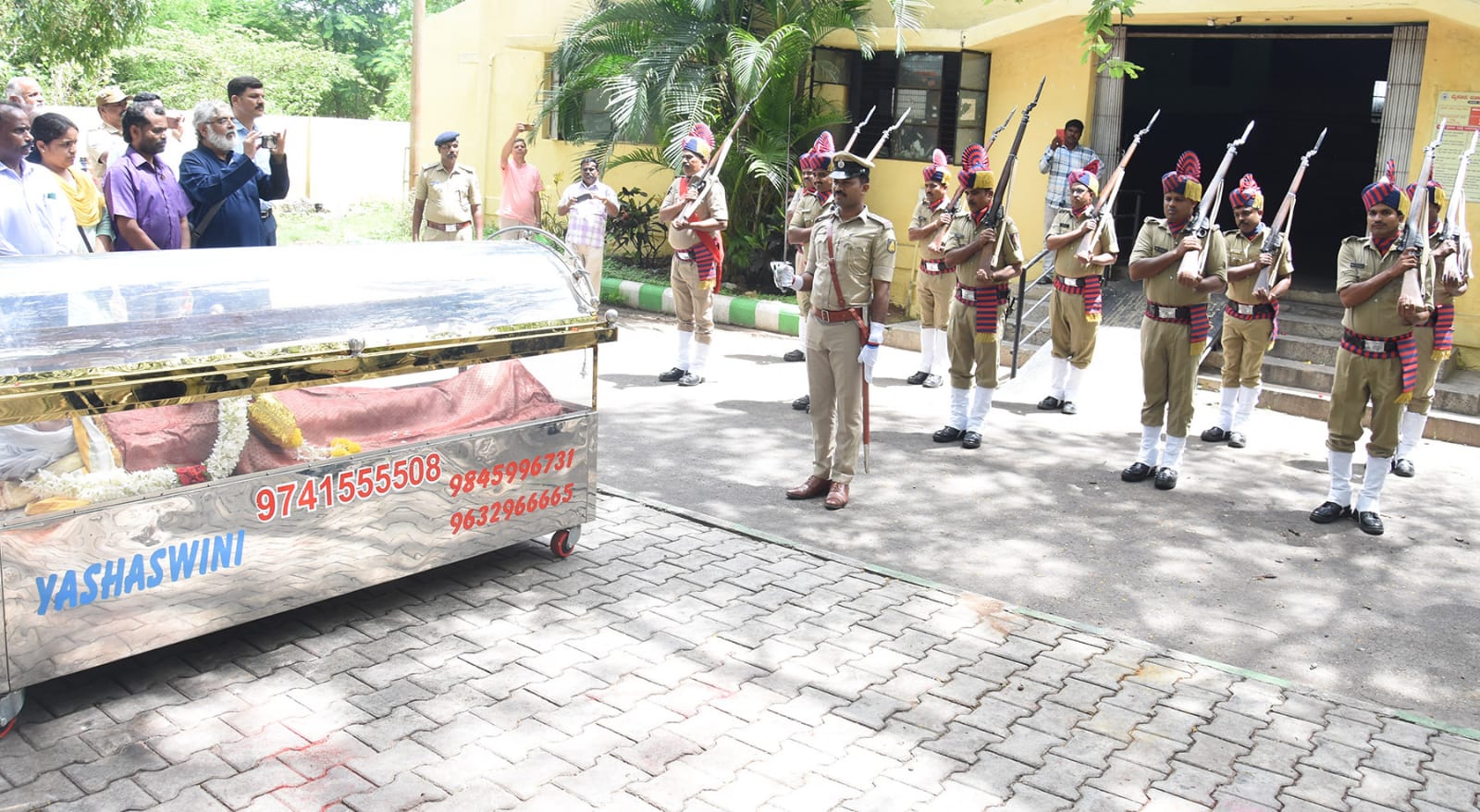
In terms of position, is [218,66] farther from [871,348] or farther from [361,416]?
[361,416]

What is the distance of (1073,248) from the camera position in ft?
30.8

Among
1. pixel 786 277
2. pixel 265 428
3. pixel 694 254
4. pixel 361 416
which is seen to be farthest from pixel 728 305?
pixel 265 428

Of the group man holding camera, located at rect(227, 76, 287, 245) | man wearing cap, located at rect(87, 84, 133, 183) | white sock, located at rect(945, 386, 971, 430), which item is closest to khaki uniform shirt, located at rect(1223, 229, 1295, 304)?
white sock, located at rect(945, 386, 971, 430)

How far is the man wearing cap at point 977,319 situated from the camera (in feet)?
28.5

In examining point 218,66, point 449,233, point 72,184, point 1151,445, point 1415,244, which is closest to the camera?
point 1415,244

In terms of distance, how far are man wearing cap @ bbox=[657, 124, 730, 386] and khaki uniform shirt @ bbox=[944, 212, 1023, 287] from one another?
75.6 inches

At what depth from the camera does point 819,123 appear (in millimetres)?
13781

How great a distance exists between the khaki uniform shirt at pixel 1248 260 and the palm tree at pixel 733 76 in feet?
15.2

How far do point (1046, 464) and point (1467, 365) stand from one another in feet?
16.6

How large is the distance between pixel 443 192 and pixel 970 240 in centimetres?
433

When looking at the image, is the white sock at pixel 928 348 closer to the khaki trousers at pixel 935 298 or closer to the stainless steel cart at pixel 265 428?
the khaki trousers at pixel 935 298

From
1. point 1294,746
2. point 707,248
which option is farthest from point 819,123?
point 1294,746

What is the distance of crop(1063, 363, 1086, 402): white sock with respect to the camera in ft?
31.9

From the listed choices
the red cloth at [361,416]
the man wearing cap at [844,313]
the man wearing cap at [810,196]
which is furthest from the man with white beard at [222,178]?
the man wearing cap at [810,196]
